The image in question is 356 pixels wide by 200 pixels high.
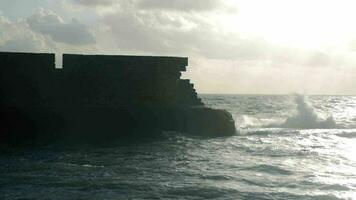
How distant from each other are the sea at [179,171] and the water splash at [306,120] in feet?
41.1

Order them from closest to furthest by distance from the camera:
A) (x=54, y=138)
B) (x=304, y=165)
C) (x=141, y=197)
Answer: (x=141, y=197)
(x=304, y=165)
(x=54, y=138)

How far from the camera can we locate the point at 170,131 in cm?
1706

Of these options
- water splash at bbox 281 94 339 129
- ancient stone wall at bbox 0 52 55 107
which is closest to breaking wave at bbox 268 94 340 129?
water splash at bbox 281 94 339 129

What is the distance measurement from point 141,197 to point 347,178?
465 cm

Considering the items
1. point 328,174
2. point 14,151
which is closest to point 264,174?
point 328,174

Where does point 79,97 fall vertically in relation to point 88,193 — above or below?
above

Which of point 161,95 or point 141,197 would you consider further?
point 161,95

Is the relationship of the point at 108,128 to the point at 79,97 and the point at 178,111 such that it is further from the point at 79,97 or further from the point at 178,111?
the point at 178,111

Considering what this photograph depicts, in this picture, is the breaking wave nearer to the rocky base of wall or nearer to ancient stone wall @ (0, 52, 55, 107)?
the rocky base of wall

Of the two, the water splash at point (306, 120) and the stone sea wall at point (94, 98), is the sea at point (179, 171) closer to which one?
the stone sea wall at point (94, 98)

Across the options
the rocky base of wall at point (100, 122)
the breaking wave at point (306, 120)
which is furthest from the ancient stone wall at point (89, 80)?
the breaking wave at point (306, 120)

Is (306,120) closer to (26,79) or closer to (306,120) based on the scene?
(306,120)

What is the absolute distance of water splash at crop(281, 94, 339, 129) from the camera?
28516mm

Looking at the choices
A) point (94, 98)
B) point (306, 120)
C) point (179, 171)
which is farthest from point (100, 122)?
point (306, 120)
